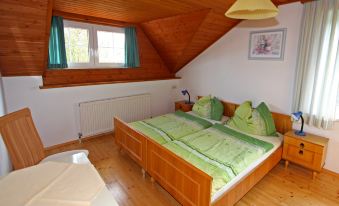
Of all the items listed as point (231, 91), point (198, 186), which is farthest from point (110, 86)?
point (198, 186)

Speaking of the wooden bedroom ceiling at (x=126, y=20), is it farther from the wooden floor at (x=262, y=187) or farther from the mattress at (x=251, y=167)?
the mattress at (x=251, y=167)

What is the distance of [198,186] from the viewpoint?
6.19 ft

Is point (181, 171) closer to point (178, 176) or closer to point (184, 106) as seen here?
point (178, 176)

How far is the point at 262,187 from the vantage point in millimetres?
2564

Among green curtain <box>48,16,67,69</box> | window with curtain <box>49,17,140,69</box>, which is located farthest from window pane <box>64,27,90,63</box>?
green curtain <box>48,16,67,69</box>

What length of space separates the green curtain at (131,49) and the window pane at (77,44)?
2.47 feet

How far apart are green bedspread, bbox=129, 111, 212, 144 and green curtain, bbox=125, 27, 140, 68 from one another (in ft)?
4.56

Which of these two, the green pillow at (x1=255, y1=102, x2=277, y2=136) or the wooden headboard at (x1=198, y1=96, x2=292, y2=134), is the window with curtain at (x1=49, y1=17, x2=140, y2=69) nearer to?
the green pillow at (x1=255, y1=102, x2=277, y2=136)

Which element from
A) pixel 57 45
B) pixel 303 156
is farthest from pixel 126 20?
pixel 303 156

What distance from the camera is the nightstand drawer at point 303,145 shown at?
2.58 meters

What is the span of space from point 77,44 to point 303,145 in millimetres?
3909

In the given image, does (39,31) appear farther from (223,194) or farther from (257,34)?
(257,34)

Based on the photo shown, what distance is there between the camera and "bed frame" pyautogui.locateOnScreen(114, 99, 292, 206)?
1.89 m

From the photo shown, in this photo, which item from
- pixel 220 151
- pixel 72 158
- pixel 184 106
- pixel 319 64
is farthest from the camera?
pixel 184 106
